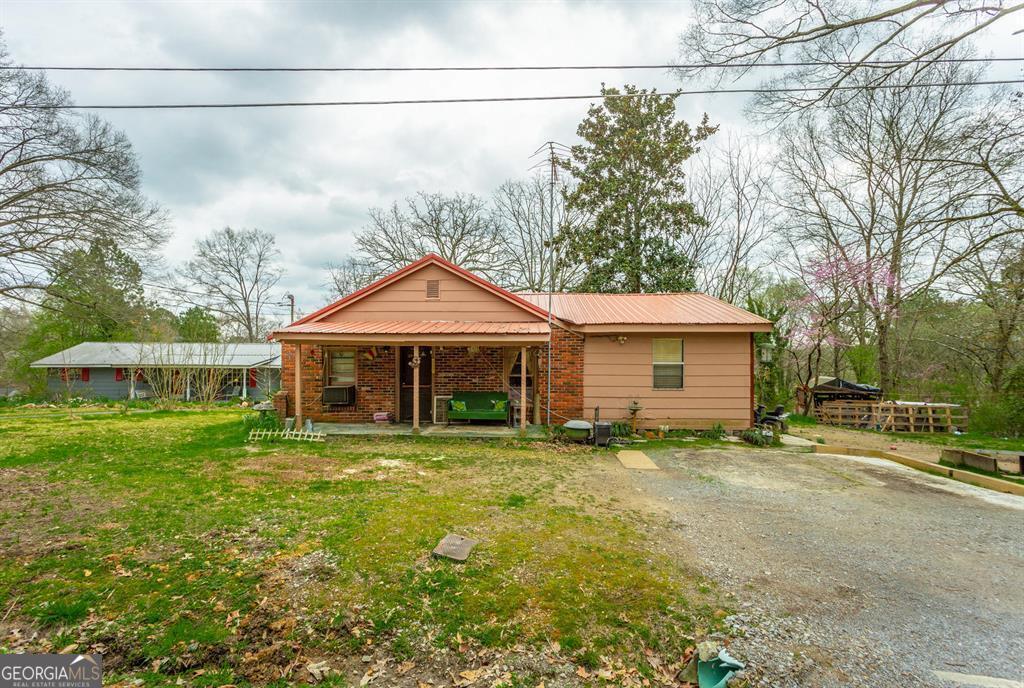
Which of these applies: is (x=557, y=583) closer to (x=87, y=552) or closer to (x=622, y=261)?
(x=87, y=552)

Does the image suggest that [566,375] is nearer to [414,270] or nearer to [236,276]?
[414,270]

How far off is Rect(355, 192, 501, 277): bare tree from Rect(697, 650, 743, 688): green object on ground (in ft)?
69.9

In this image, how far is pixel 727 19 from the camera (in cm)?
661

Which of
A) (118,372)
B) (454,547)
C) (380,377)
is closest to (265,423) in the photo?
(380,377)

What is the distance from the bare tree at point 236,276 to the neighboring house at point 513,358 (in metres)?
22.5

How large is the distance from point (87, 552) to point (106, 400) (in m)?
24.6

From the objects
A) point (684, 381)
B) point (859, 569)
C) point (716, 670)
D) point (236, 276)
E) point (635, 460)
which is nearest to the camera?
point (716, 670)

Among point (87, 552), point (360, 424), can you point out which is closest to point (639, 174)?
point (360, 424)

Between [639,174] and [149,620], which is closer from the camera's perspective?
[149,620]

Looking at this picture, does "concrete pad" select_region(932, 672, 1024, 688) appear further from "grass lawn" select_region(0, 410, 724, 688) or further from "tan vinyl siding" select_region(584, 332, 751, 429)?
"tan vinyl siding" select_region(584, 332, 751, 429)

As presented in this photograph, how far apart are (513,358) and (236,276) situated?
89.8ft

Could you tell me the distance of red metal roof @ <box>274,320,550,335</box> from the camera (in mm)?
9164

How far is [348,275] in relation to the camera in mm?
24766

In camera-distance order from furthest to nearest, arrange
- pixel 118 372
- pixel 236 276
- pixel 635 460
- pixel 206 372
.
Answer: pixel 236 276 → pixel 118 372 → pixel 206 372 → pixel 635 460
